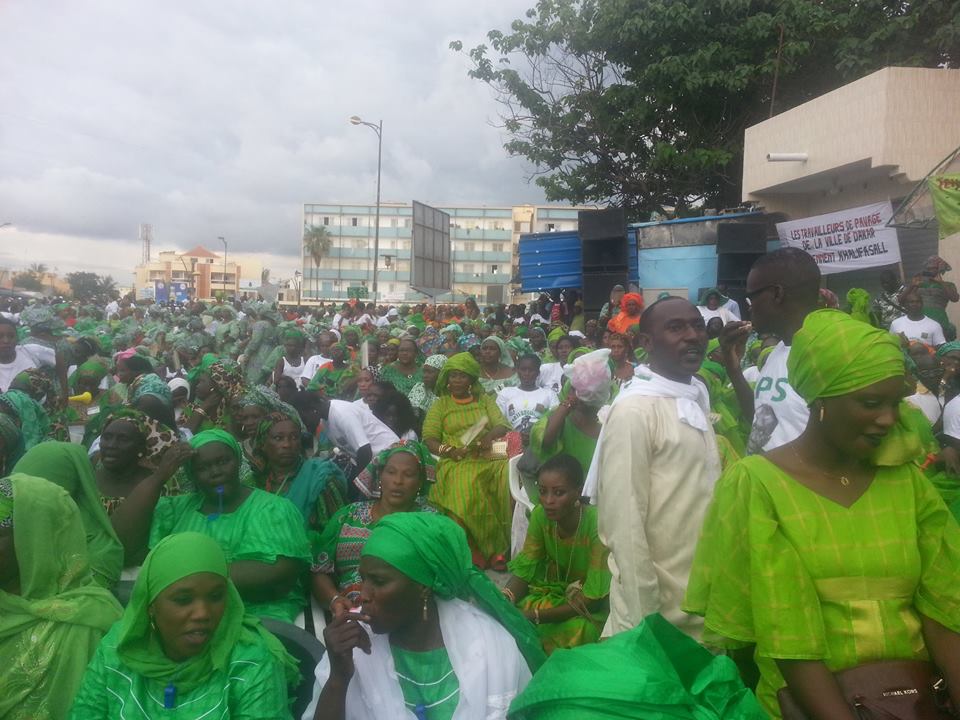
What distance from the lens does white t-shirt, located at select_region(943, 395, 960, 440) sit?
505 centimetres

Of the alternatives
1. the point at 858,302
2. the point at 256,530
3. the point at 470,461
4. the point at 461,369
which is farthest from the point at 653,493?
the point at 461,369

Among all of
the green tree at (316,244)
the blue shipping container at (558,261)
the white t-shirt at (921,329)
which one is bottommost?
the white t-shirt at (921,329)

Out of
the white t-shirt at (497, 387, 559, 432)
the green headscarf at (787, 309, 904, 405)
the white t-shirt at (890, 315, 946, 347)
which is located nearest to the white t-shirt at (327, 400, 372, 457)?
the white t-shirt at (497, 387, 559, 432)

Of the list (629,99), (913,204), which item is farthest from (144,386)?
(629,99)

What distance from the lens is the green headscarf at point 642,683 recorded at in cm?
165

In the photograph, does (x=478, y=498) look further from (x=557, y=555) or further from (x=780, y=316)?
(x=780, y=316)

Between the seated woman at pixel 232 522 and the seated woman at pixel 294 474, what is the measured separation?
0.62 metres

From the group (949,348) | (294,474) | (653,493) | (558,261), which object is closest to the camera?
(653,493)

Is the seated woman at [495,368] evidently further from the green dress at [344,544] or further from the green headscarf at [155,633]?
the green headscarf at [155,633]

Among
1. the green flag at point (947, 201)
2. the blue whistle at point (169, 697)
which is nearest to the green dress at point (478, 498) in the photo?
the blue whistle at point (169, 697)

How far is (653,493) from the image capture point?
2.73 metres

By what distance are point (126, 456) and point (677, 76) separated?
51.3 feet

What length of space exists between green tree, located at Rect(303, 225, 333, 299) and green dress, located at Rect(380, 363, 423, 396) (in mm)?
64754

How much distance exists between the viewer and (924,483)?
1931 millimetres
